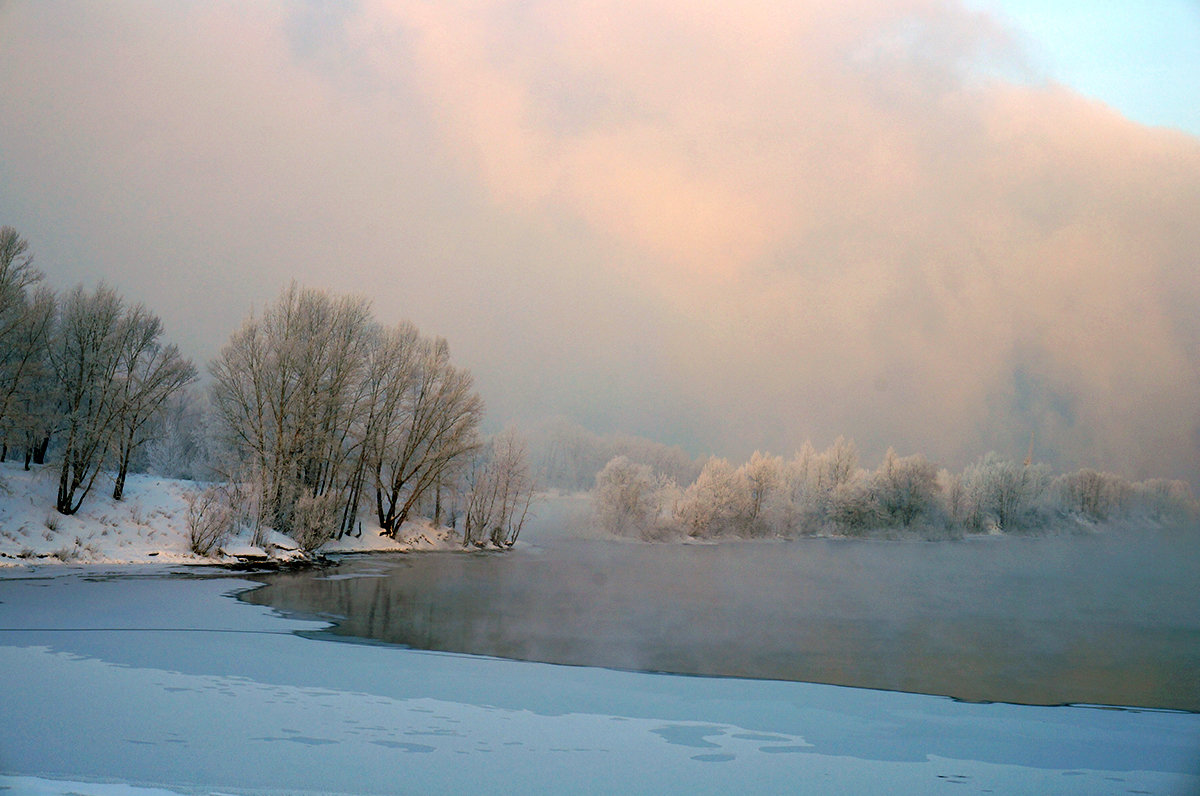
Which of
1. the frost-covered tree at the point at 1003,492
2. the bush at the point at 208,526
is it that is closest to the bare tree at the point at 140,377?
the bush at the point at 208,526

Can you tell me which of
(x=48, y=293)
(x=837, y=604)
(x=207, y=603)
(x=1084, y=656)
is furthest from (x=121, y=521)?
(x=1084, y=656)

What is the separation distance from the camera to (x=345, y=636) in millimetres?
11258

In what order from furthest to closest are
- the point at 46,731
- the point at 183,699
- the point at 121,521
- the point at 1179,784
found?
the point at 121,521
the point at 183,699
the point at 1179,784
the point at 46,731

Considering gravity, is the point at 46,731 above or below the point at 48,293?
below

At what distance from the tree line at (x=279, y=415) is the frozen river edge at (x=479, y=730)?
51.2ft

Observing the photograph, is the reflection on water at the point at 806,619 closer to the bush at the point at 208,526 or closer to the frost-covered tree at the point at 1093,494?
the bush at the point at 208,526

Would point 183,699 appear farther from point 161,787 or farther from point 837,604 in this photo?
point 837,604

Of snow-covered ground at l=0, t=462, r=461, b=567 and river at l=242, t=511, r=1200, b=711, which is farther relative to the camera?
snow-covered ground at l=0, t=462, r=461, b=567

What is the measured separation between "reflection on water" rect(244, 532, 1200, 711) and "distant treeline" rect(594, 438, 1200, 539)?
23323 mm

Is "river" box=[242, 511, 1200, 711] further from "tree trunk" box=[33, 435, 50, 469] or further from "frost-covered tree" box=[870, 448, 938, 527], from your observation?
"frost-covered tree" box=[870, 448, 938, 527]

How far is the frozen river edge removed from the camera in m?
5.02

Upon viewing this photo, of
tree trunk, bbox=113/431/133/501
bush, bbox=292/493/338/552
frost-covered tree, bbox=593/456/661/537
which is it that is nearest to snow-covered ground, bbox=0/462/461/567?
tree trunk, bbox=113/431/133/501

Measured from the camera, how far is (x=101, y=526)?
2191 cm

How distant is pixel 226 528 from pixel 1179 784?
24.3 metres
